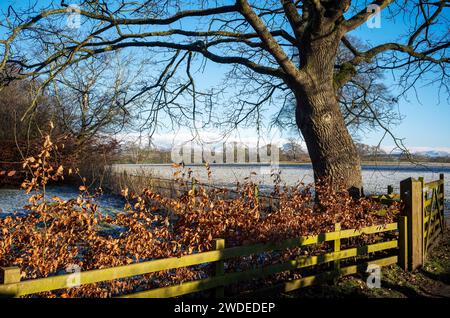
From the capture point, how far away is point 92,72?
23453 mm

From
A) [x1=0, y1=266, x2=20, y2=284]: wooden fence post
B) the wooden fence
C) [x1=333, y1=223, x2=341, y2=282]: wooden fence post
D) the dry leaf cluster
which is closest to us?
[x1=0, y1=266, x2=20, y2=284]: wooden fence post

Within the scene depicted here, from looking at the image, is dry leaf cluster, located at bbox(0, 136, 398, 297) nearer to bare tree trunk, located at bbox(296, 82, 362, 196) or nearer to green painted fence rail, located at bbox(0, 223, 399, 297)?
green painted fence rail, located at bbox(0, 223, 399, 297)

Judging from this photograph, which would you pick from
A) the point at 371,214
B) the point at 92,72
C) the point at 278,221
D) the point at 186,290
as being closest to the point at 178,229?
the point at 186,290


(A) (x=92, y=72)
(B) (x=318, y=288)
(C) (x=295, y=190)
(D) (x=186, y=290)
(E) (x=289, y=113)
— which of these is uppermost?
(A) (x=92, y=72)

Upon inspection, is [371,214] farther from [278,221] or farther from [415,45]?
[415,45]

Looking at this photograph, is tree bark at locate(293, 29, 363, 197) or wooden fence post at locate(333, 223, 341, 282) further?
tree bark at locate(293, 29, 363, 197)

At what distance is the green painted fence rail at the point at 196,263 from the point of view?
336 centimetres

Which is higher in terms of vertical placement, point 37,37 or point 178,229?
point 37,37

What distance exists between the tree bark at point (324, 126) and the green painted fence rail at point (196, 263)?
2032mm

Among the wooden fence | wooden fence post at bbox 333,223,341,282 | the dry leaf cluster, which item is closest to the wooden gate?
the wooden fence

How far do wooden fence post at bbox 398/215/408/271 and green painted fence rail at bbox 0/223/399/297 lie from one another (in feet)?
2.43

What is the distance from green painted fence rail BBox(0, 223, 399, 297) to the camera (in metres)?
3.36

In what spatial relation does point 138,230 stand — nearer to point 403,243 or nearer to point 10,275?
point 10,275

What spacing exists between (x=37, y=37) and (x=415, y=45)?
9.76 m
